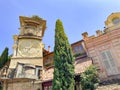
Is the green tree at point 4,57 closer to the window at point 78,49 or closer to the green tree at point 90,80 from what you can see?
the window at point 78,49

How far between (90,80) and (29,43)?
14.0m

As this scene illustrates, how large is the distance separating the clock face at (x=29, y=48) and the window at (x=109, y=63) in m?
11.1

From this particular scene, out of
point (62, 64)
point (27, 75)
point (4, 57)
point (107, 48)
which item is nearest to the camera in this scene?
point (62, 64)

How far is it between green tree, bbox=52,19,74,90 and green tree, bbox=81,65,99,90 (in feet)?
3.75

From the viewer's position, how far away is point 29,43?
82.9 ft

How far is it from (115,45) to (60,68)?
Answer: 267 inches

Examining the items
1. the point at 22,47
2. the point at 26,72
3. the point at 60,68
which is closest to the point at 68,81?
the point at 60,68

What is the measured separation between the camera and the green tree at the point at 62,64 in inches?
564

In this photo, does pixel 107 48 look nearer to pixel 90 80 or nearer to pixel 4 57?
pixel 90 80

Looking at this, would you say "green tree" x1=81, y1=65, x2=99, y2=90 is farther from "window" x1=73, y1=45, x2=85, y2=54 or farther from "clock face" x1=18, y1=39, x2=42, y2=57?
"clock face" x1=18, y1=39, x2=42, y2=57

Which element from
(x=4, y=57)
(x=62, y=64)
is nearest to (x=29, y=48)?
(x=4, y=57)

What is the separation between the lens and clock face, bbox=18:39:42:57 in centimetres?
2441

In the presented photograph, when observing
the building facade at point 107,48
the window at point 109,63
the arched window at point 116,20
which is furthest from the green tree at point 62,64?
the arched window at point 116,20

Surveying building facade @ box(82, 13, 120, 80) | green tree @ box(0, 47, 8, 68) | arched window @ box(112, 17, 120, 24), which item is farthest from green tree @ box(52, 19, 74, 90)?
green tree @ box(0, 47, 8, 68)
